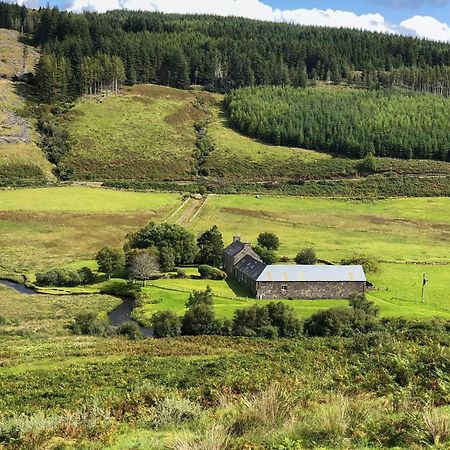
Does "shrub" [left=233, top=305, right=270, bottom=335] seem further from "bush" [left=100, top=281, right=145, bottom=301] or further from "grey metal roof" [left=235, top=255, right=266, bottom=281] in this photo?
"bush" [left=100, top=281, right=145, bottom=301]

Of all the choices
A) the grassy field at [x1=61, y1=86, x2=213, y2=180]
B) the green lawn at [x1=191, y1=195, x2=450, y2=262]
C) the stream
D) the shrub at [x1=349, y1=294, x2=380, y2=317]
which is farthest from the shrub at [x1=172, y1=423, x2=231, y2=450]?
the grassy field at [x1=61, y1=86, x2=213, y2=180]

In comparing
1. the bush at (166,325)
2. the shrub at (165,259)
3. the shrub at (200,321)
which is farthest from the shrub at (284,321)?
the shrub at (165,259)

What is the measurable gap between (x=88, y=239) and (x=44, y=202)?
66.7 ft

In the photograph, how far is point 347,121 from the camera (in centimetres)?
15450

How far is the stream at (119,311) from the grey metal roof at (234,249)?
1511 centimetres

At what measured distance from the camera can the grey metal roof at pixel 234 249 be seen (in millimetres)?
68319

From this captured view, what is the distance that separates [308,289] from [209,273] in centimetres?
1220

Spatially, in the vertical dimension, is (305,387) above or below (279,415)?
below

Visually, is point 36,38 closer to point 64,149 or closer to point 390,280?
point 64,149

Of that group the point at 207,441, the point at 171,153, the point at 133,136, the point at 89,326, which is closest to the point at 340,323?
the point at 89,326

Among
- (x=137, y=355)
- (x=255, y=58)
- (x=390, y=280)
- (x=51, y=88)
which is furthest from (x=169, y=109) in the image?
(x=137, y=355)

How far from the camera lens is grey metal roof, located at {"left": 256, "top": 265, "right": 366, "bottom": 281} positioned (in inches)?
2359

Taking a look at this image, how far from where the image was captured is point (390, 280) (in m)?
64.7

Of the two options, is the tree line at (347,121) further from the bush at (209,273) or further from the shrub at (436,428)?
the shrub at (436,428)
